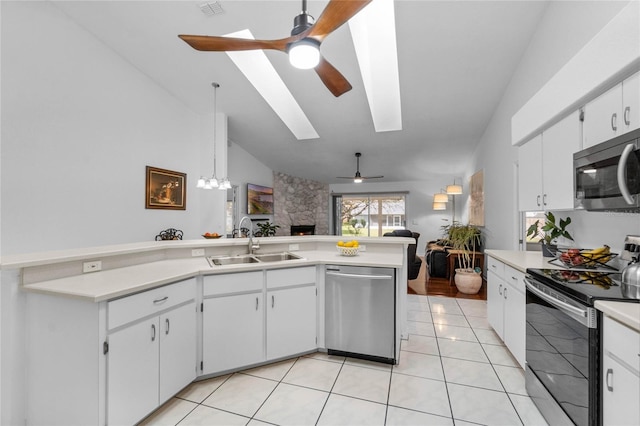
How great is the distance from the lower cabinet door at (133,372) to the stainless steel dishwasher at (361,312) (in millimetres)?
1308

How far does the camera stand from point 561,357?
149 centimetres

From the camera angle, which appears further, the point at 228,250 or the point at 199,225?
the point at 199,225

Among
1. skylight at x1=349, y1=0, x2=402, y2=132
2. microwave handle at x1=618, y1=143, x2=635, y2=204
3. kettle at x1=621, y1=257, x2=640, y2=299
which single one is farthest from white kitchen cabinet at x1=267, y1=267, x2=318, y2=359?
skylight at x1=349, y1=0, x2=402, y2=132

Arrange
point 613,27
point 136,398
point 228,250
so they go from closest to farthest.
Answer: point 136,398 → point 613,27 → point 228,250

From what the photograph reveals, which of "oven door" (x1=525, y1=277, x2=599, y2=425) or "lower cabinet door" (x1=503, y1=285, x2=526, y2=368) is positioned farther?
"lower cabinet door" (x1=503, y1=285, x2=526, y2=368)

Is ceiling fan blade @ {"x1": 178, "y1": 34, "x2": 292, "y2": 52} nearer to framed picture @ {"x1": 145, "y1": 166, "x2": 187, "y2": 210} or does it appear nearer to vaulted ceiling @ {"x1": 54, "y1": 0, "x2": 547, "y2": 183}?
vaulted ceiling @ {"x1": 54, "y1": 0, "x2": 547, "y2": 183}

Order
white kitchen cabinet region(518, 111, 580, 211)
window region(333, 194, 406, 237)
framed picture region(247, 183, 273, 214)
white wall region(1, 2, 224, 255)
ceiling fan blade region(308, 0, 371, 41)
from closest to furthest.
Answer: ceiling fan blade region(308, 0, 371, 41)
white kitchen cabinet region(518, 111, 580, 211)
white wall region(1, 2, 224, 255)
framed picture region(247, 183, 273, 214)
window region(333, 194, 406, 237)

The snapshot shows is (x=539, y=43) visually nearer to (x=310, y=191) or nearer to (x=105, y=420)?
(x=105, y=420)

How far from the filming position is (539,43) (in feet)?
9.90

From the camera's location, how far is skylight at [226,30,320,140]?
159 inches

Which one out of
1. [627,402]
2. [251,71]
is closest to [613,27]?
[627,402]

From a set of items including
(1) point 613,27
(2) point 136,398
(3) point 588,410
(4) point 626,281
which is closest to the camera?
(3) point 588,410

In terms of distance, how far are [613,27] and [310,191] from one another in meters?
7.65

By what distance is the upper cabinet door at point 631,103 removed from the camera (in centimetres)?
149
